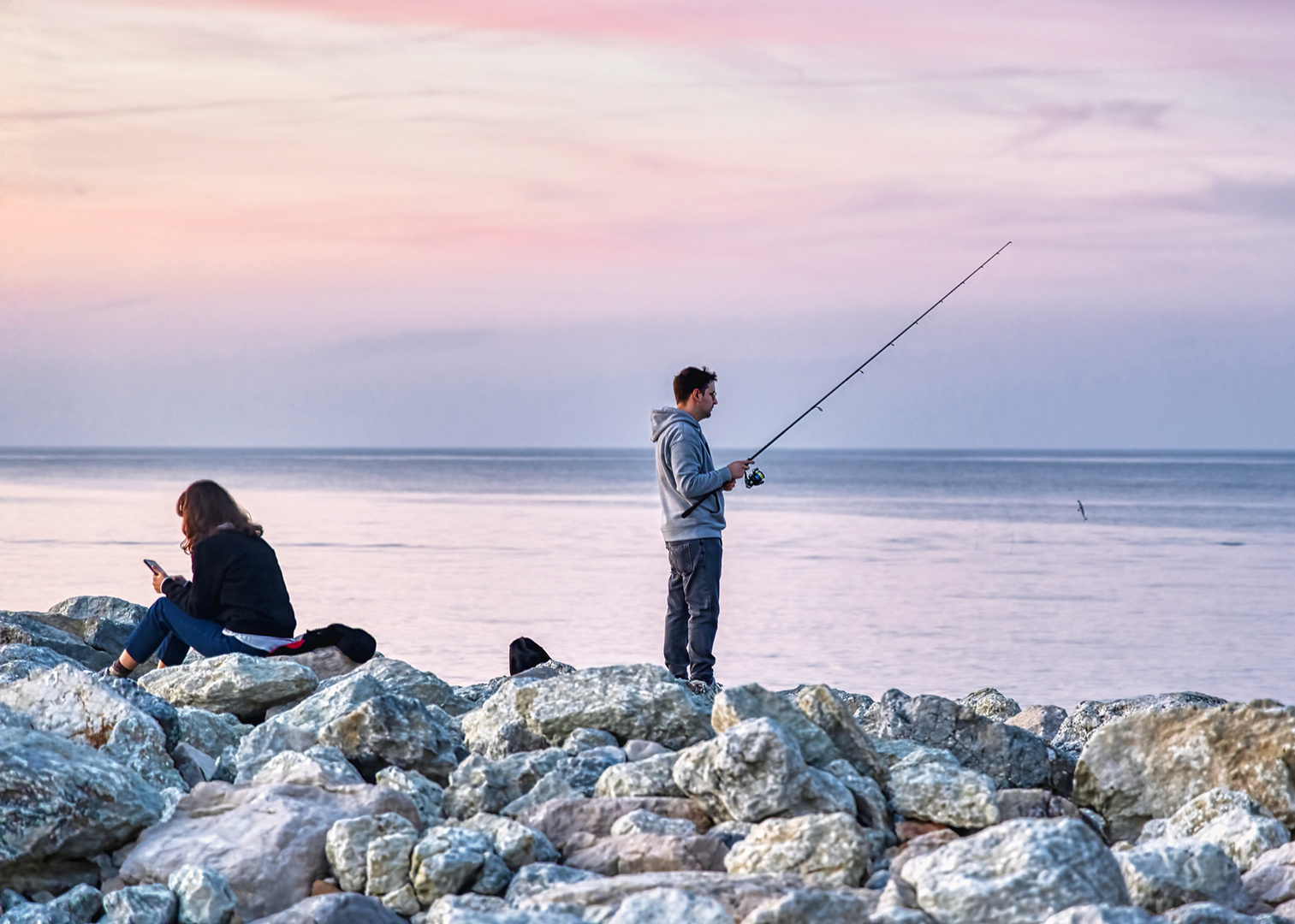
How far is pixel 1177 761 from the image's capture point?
17.1 feet

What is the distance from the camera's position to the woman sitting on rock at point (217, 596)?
7.50m

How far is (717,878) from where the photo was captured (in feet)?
13.2

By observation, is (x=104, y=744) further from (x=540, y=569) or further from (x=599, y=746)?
(x=540, y=569)

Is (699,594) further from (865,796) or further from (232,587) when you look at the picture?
(865,796)

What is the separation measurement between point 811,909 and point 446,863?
109 centimetres

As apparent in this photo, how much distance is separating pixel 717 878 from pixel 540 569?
691 inches

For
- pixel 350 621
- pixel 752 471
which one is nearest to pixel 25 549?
pixel 350 621

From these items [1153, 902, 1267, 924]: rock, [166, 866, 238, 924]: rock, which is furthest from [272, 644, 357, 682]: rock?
[1153, 902, 1267, 924]: rock

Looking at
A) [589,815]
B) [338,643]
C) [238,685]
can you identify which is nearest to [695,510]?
[338,643]

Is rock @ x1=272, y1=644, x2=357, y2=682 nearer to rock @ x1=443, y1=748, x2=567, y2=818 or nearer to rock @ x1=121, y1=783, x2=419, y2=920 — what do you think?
rock @ x1=443, y1=748, x2=567, y2=818

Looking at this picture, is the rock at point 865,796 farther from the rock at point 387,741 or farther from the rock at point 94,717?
the rock at point 94,717

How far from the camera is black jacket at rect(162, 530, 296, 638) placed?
7488 mm

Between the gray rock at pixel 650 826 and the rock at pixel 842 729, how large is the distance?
75 cm

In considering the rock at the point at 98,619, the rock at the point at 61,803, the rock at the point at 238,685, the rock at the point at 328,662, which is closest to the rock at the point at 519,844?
the rock at the point at 61,803
